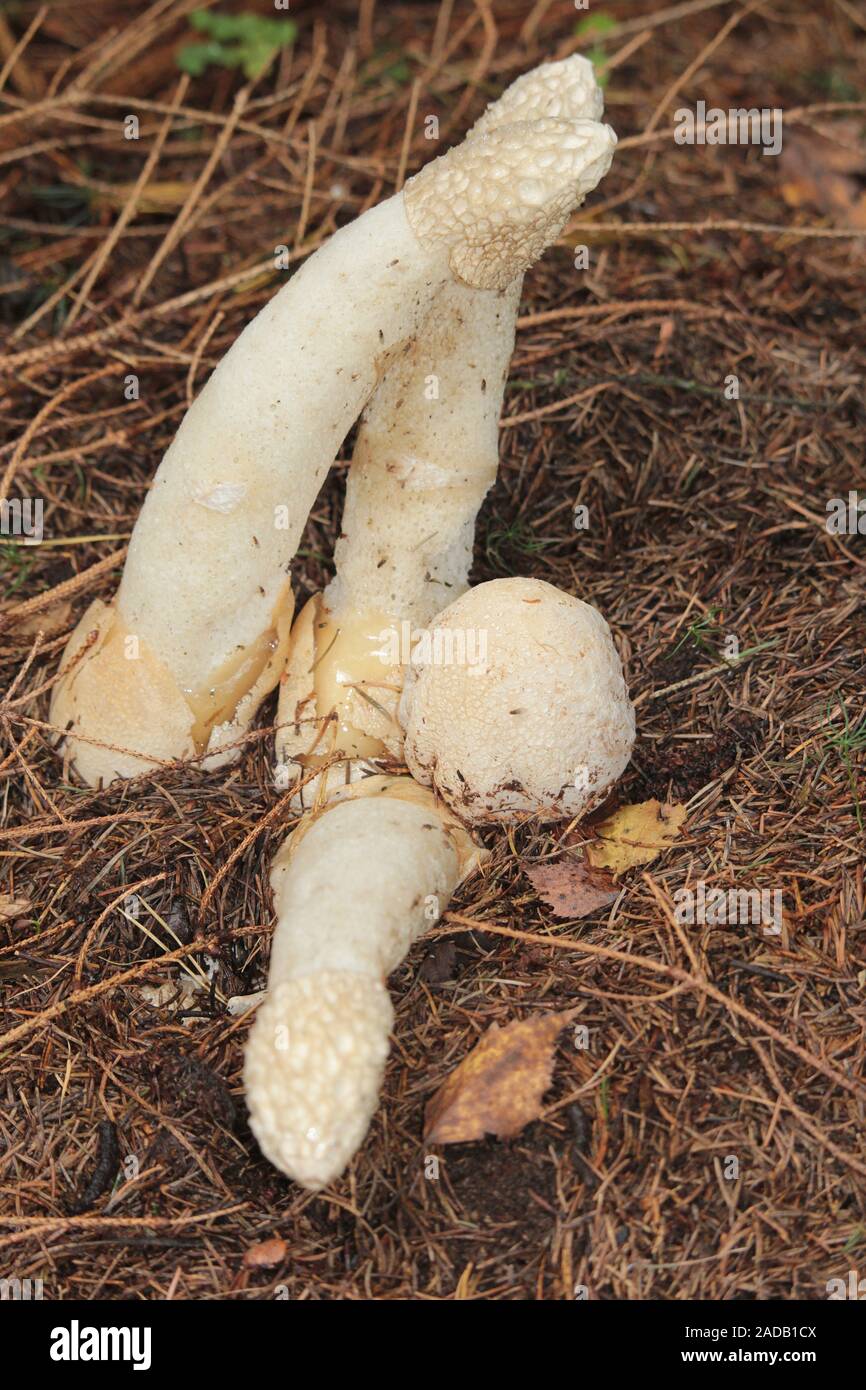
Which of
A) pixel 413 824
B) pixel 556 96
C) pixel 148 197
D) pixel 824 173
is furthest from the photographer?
Result: pixel 824 173

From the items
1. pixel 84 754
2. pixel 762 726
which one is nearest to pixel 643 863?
pixel 762 726

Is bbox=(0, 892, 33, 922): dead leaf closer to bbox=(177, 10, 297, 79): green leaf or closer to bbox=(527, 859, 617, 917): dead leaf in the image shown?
bbox=(527, 859, 617, 917): dead leaf

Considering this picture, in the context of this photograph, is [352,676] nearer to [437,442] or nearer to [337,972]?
[437,442]

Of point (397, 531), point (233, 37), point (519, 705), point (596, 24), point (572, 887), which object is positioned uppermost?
point (596, 24)

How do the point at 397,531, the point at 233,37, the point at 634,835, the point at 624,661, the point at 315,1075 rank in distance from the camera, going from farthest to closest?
the point at 233,37, the point at 624,661, the point at 397,531, the point at 634,835, the point at 315,1075

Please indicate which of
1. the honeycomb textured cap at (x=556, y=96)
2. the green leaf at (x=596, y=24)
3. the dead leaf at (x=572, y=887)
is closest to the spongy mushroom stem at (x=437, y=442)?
the honeycomb textured cap at (x=556, y=96)

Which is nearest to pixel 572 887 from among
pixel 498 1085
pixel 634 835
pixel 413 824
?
pixel 634 835

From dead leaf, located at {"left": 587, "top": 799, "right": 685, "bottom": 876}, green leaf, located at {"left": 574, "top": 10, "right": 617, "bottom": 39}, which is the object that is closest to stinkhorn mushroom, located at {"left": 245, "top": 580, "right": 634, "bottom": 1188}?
dead leaf, located at {"left": 587, "top": 799, "right": 685, "bottom": 876}

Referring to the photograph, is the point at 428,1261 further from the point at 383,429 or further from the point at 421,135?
the point at 421,135
